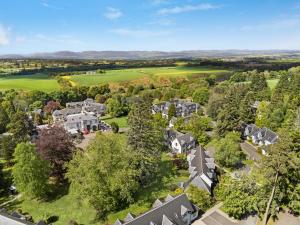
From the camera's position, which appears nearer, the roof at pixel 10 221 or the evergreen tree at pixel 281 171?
the roof at pixel 10 221

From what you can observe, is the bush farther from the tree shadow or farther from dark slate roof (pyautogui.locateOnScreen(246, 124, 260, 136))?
dark slate roof (pyautogui.locateOnScreen(246, 124, 260, 136))

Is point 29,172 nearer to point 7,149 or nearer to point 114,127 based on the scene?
point 7,149

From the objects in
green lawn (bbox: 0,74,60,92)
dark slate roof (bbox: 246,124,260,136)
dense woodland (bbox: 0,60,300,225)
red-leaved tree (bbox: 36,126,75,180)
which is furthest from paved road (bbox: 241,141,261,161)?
green lawn (bbox: 0,74,60,92)

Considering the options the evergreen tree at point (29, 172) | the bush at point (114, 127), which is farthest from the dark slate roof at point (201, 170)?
the bush at point (114, 127)

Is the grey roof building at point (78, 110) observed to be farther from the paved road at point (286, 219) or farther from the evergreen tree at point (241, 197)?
the paved road at point (286, 219)

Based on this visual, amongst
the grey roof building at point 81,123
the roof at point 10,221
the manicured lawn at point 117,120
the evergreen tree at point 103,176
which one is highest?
the evergreen tree at point 103,176

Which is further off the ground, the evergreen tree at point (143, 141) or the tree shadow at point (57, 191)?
the evergreen tree at point (143, 141)

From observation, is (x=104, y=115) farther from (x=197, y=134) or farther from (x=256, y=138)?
(x=256, y=138)
